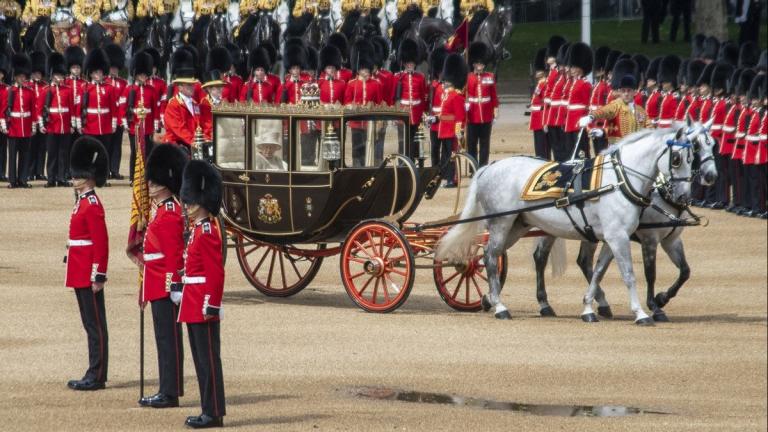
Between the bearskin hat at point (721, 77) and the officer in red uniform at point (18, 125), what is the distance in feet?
23.8

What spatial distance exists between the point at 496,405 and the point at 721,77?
9929 mm

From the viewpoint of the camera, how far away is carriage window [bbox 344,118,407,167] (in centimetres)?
1209

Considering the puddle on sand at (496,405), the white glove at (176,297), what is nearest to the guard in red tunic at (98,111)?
the puddle on sand at (496,405)

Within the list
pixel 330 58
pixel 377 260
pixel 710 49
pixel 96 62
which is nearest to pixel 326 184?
pixel 377 260

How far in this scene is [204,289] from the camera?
816 centimetres

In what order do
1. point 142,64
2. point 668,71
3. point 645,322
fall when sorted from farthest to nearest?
point 142,64, point 668,71, point 645,322

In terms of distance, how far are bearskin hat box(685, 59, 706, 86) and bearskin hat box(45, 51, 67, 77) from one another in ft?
22.9

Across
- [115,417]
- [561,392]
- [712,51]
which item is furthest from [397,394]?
[712,51]

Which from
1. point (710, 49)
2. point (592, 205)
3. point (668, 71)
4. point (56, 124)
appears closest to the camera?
point (592, 205)

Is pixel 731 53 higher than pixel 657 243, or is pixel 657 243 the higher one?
pixel 731 53

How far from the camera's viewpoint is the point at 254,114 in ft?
39.8

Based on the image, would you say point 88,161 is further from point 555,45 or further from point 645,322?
point 555,45

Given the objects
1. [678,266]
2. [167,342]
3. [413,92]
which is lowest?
[678,266]

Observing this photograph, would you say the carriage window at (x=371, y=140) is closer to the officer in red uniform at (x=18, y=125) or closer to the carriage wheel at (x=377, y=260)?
the carriage wheel at (x=377, y=260)
